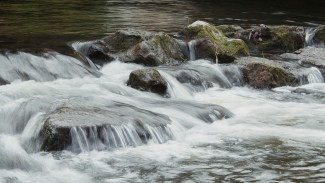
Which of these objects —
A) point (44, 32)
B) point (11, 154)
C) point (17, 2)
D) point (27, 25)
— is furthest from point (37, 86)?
point (17, 2)

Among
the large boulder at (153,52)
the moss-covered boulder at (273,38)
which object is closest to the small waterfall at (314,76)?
the moss-covered boulder at (273,38)

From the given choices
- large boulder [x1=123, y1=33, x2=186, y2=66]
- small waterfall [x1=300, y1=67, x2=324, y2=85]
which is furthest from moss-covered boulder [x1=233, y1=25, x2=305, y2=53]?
large boulder [x1=123, y1=33, x2=186, y2=66]

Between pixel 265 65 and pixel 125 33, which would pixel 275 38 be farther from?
pixel 125 33

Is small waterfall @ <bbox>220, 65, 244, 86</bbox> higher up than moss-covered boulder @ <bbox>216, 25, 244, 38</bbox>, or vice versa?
moss-covered boulder @ <bbox>216, 25, 244, 38</bbox>

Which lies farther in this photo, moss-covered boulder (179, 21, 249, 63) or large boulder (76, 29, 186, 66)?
moss-covered boulder (179, 21, 249, 63)

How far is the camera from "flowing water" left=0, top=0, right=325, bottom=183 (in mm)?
5000

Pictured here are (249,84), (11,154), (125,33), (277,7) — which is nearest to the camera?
(11,154)

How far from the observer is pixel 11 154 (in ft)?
16.7

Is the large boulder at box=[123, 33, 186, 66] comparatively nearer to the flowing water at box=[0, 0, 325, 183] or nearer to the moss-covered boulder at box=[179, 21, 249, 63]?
the flowing water at box=[0, 0, 325, 183]

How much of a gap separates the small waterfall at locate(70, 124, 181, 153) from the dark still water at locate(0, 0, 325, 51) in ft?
16.8

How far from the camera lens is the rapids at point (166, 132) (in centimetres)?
496

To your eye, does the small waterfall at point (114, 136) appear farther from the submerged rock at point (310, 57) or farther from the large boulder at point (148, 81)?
the submerged rock at point (310, 57)

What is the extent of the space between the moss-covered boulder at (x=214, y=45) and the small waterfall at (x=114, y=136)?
210 inches

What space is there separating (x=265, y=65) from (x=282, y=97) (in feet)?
3.52
